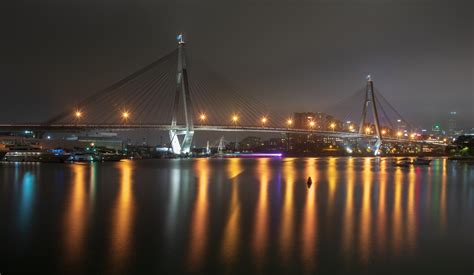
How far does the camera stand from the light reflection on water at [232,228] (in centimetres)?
752

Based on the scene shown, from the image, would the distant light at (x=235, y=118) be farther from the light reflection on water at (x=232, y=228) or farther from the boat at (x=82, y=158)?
the light reflection on water at (x=232, y=228)

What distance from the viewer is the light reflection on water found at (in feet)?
24.7

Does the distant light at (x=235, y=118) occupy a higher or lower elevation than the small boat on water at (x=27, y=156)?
higher

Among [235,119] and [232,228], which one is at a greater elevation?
[235,119]

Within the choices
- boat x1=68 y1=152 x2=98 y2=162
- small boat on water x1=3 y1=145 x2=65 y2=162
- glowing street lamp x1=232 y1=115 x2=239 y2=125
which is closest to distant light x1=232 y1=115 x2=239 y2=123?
glowing street lamp x1=232 y1=115 x2=239 y2=125

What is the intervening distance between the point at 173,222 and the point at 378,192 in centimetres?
1050

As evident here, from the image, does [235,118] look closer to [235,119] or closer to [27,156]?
[235,119]

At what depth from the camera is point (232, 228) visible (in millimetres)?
10078

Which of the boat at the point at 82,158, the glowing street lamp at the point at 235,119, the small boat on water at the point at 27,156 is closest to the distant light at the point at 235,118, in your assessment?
the glowing street lamp at the point at 235,119

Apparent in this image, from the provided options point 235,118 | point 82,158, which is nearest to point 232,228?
point 82,158

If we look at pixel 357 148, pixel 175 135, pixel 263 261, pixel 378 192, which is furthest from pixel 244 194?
pixel 357 148

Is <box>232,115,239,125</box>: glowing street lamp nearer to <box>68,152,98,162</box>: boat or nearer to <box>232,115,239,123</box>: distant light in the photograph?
<box>232,115,239,123</box>: distant light

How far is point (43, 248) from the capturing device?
8156 mm

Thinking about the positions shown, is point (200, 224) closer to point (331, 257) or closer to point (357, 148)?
point (331, 257)
